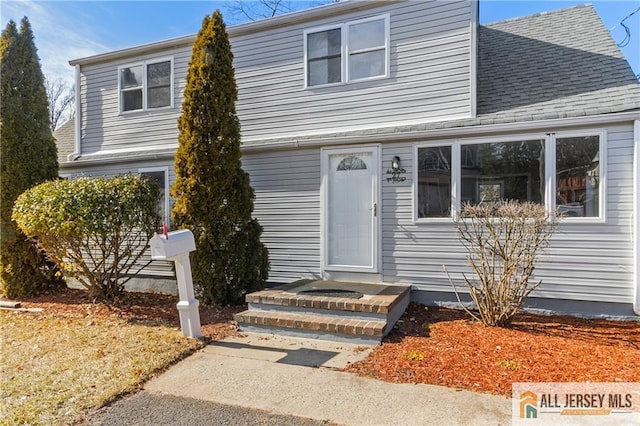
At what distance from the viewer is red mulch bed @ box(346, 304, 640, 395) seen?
3.57 m

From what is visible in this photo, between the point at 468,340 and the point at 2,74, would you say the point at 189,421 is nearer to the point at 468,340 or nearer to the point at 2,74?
the point at 468,340

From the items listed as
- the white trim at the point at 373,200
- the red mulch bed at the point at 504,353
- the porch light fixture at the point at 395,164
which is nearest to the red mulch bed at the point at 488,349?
the red mulch bed at the point at 504,353

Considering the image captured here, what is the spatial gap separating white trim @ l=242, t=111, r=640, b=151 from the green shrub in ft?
6.87

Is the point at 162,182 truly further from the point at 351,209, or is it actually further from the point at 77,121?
the point at 351,209

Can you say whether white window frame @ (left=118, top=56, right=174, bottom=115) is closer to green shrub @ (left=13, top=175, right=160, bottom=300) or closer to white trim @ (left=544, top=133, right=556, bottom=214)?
Answer: green shrub @ (left=13, top=175, right=160, bottom=300)

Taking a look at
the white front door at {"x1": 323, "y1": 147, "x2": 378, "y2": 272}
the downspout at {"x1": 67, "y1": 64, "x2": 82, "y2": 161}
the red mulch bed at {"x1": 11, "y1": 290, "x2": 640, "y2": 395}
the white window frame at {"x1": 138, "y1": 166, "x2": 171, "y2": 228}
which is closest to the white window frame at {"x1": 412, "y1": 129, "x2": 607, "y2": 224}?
the white front door at {"x1": 323, "y1": 147, "x2": 378, "y2": 272}

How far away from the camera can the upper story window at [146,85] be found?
8.32m

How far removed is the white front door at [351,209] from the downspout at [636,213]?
3465 millimetres

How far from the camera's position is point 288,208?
7176mm

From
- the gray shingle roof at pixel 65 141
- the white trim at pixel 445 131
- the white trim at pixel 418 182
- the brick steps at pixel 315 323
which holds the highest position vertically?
the gray shingle roof at pixel 65 141

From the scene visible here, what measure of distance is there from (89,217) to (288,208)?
3143 mm

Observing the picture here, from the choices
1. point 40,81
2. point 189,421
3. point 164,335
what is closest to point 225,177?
point 164,335

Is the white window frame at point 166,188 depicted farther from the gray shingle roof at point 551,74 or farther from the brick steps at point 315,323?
the brick steps at point 315,323

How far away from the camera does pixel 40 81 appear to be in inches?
297
